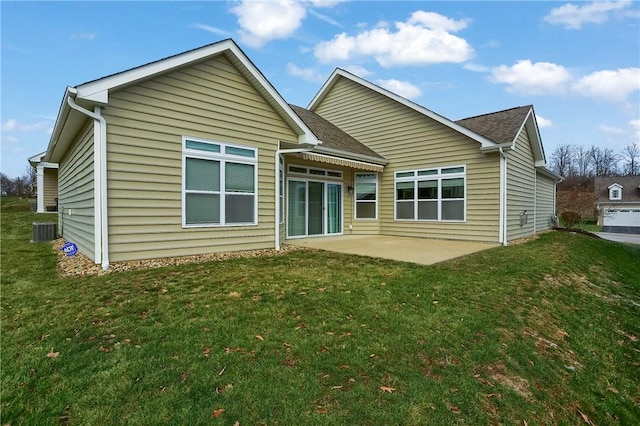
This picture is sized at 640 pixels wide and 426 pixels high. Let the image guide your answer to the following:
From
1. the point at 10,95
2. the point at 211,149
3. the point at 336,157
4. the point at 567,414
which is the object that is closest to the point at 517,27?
the point at 336,157

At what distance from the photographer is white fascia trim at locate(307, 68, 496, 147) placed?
11352mm

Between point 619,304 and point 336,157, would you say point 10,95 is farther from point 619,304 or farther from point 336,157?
point 619,304

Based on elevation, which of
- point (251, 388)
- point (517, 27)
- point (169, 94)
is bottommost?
point (251, 388)

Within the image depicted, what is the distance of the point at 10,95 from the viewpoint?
10938 millimetres

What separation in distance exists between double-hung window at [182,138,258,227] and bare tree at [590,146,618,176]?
66715 mm

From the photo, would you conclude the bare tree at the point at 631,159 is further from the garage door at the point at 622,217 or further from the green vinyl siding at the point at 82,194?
the green vinyl siding at the point at 82,194

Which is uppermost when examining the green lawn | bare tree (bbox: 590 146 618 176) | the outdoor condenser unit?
bare tree (bbox: 590 146 618 176)

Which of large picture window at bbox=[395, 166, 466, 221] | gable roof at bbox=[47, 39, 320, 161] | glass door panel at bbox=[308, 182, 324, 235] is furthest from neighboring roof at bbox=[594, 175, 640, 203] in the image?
gable roof at bbox=[47, 39, 320, 161]

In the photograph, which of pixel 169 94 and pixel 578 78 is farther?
pixel 578 78

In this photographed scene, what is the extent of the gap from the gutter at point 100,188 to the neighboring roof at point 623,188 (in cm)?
4982

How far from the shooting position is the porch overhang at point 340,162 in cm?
1115

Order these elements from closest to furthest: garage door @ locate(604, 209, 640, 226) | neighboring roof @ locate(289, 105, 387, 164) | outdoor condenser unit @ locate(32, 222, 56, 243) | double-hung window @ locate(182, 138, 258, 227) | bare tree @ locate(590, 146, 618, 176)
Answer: double-hung window @ locate(182, 138, 258, 227)
outdoor condenser unit @ locate(32, 222, 56, 243)
neighboring roof @ locate(289, 105, 387, 164)
garage door @ locate(604, 209, 640, 226)
bare tree @ locate(590, 146, 618, 176)

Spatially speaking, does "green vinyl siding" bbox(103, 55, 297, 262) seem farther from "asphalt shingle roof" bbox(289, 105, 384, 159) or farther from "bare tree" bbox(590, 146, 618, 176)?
"bare tree" bbox(590, 146, 618, 176)

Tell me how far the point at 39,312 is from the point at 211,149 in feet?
15.7
